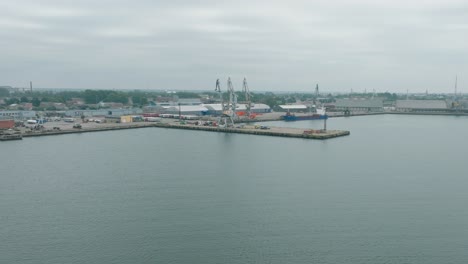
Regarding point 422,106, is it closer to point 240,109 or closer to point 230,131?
point 240,109

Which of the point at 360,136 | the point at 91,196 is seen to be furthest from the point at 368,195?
the point at 360,136

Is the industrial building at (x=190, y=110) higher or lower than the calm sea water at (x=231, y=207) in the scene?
higher

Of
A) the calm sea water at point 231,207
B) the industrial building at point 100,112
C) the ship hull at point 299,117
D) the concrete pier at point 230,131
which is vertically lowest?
the calm sea water at point 231,207

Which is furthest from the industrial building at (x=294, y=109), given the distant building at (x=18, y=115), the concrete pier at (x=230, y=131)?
the distant building at (x=18, y=115)

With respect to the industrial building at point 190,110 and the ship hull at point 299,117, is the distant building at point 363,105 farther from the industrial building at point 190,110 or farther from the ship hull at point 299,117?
the industrial building at point 190,110

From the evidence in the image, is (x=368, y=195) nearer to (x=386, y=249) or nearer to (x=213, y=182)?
(x=386, y=249)

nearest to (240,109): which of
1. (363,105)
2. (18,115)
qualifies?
(18,115)
